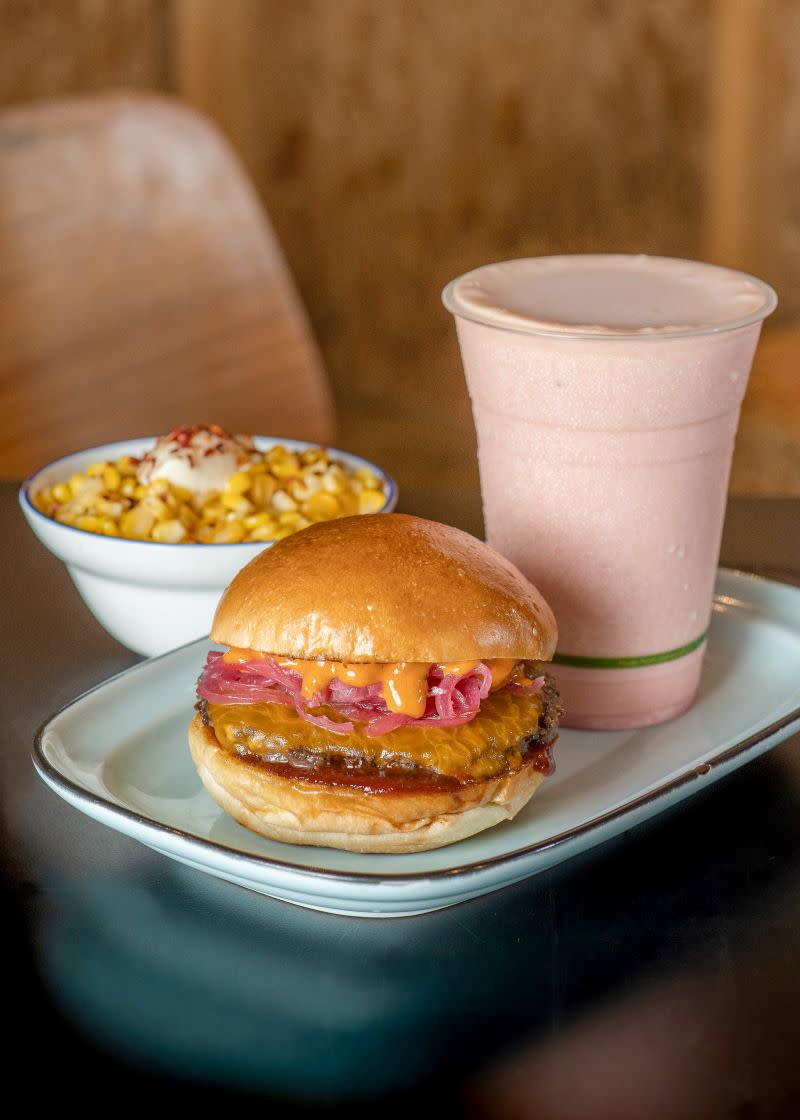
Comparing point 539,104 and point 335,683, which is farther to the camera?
point 539,104

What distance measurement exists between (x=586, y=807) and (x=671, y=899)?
113 millimetres

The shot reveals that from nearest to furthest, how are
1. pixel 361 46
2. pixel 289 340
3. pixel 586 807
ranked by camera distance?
pixel 586 807
pixel 289 340
pixel 361 46

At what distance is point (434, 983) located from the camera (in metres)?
0.88

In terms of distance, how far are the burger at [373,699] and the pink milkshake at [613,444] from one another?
0.15m

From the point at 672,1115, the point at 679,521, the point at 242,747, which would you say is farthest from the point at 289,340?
the point at 672,1115

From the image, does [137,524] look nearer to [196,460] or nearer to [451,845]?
[196,460]

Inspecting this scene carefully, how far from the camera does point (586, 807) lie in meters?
1.07

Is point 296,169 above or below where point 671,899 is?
below

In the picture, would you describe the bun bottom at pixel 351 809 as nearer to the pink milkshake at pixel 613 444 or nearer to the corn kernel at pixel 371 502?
Answer: the pink milkshake at pixel 613 444

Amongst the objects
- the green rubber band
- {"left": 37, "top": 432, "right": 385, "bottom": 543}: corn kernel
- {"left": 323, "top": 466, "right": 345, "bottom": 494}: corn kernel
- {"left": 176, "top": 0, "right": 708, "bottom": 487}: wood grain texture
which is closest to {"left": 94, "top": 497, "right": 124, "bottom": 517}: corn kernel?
{"left": 37, "top": 432, "right": 385, "bottom": 543}: corn kernel

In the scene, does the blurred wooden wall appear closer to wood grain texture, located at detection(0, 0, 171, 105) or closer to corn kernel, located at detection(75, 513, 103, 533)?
wood grain texture, located at detection(0, 0, 171, 105)

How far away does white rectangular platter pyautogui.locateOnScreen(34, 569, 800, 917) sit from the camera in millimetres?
885

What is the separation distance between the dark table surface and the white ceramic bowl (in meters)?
0.24

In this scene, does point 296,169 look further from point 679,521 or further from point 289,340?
point 679,521
